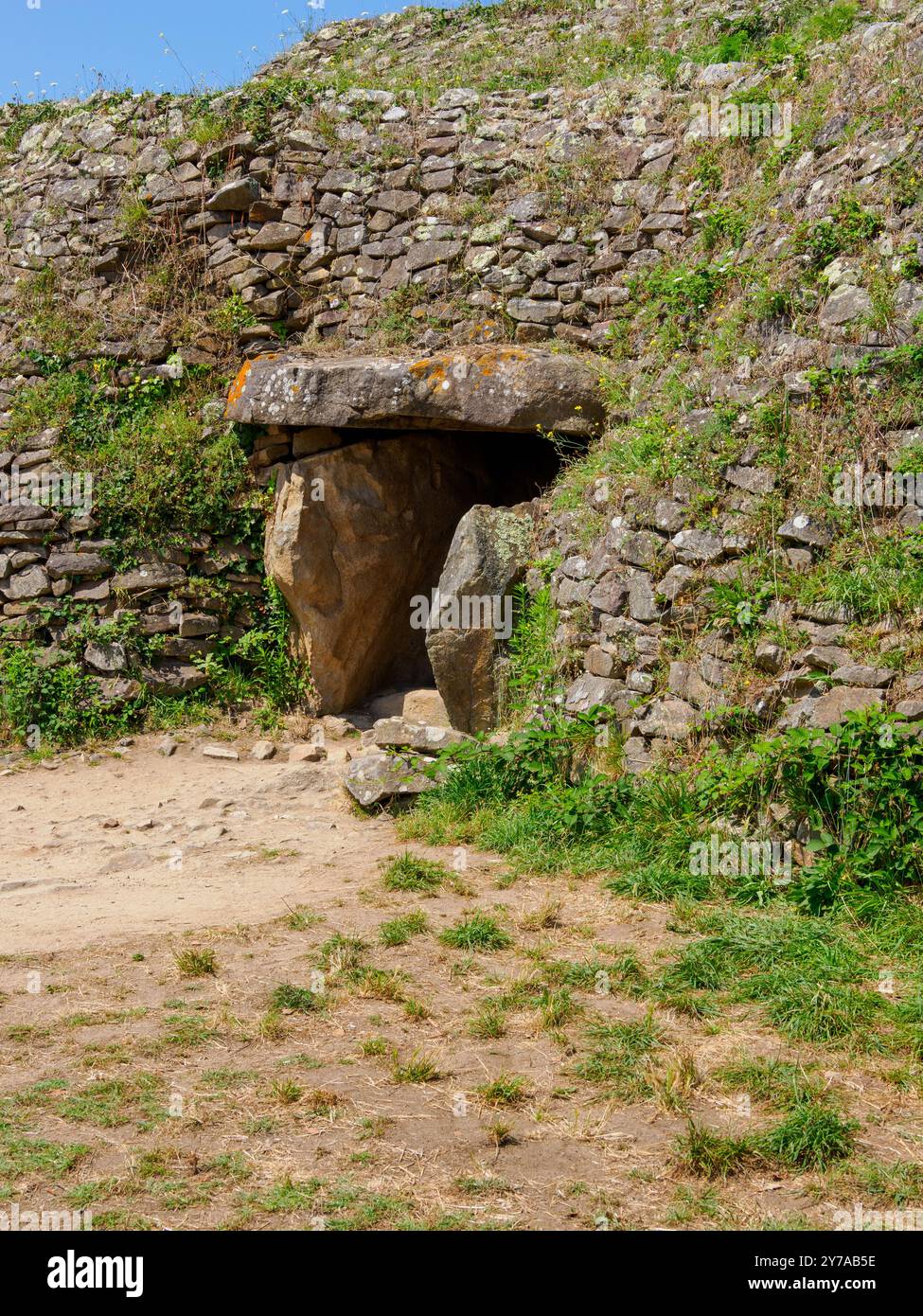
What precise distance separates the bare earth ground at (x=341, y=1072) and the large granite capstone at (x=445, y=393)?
3786 millimetres

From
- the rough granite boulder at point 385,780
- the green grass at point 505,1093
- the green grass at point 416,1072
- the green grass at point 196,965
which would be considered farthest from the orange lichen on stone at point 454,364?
the green grass at point 505,1093

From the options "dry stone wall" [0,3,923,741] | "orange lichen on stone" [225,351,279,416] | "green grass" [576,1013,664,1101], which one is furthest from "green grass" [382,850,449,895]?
"orange lichen on stone" [225,351,279,416]

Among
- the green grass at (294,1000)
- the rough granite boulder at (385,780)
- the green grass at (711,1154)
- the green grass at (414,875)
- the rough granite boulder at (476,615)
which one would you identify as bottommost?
the green grass at (711,1154)

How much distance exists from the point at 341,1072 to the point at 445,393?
6.02 metres

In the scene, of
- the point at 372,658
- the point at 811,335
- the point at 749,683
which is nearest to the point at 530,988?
the point at 749,683

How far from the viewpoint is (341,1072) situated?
4.24 m

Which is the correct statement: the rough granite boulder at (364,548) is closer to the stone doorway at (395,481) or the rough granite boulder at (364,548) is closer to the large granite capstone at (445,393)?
the stone doorway at (395,481)

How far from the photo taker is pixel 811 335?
281 inches

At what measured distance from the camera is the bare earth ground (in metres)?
3.42

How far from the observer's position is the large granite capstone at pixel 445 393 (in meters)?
8.91

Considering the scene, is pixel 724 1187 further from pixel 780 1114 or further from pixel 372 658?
pixel 372 658

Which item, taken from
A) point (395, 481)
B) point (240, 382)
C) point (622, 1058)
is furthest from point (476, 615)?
point (622, 1058)

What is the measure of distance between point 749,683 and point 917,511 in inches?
50.8

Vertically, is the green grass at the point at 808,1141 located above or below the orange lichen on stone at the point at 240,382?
below
